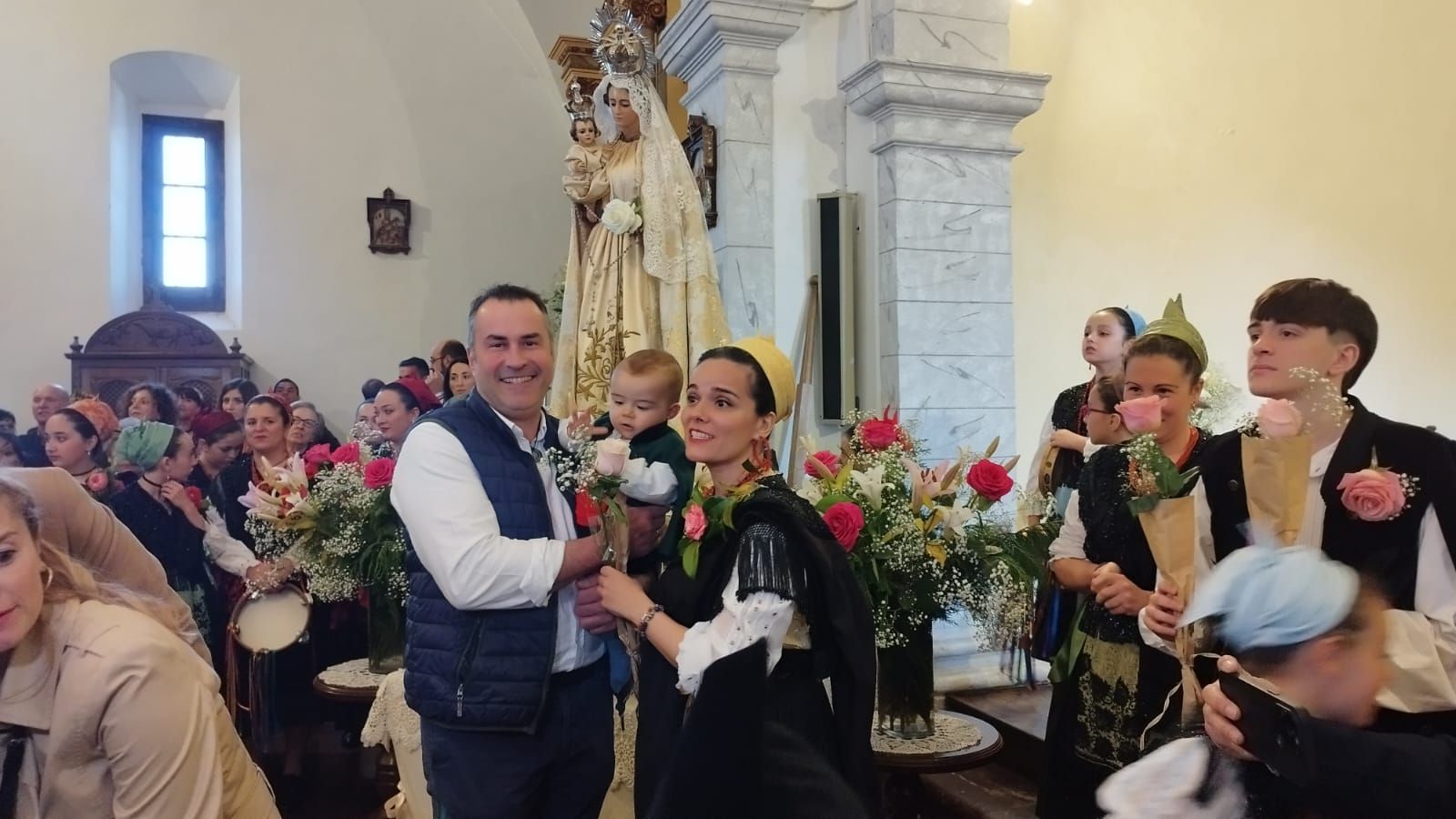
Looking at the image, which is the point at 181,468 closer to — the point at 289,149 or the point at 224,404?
the point at 224,404

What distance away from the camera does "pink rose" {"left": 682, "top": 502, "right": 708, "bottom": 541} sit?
1.87m

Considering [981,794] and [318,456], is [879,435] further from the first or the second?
[318,456]

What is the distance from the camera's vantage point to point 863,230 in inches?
183

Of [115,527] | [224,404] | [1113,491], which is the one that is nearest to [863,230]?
[1113,491]

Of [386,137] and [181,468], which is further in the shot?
[386,137]

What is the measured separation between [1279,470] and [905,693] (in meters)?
1.51

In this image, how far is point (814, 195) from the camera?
4742mm

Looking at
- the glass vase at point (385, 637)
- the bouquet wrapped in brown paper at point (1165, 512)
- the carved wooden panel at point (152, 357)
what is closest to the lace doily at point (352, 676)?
the glass vase at point (385, 637)

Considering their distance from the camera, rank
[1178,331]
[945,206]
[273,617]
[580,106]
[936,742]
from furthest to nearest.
→ [945,206] < [580,106] < [273,617] < [936,742] < [1178,331]

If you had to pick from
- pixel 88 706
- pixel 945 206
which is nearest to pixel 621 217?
pixel 945 206

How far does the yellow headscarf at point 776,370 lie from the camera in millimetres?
2043

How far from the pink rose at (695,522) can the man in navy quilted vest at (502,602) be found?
0.23 meters

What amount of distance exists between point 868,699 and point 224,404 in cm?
613

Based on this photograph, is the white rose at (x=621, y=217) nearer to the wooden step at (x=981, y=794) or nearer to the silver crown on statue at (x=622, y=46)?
the silver crown on statue at (x=622, y=46)
